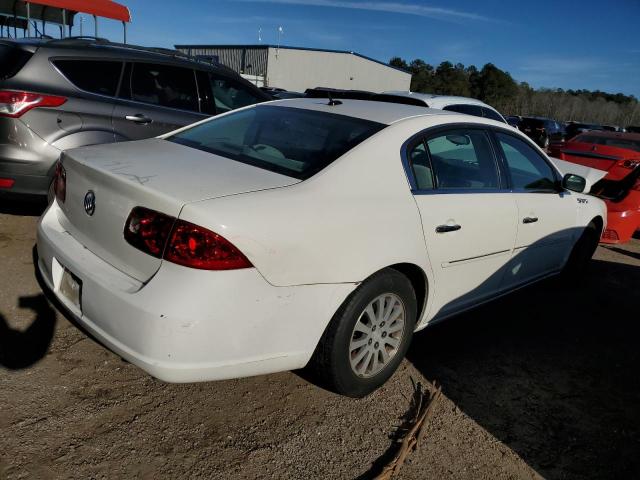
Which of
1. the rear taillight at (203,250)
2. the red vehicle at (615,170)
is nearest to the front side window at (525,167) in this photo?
the rear taillight at (203,250)

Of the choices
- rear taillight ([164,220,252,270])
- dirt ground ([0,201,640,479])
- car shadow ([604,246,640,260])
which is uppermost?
rear taillight ([164,220,252,270])

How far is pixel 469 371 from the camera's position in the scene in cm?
312

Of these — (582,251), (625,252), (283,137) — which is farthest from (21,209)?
(625,252)

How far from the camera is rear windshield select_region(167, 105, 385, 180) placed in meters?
2.57

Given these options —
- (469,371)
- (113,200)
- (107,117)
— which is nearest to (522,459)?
(469,371)

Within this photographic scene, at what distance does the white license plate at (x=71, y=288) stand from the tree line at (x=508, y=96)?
67409mm

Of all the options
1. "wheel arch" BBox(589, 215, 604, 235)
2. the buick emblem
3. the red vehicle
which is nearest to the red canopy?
the red vehicle

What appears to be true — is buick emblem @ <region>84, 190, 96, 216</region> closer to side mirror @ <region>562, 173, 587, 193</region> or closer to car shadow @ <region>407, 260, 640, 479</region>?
car shadow @ <region>407, 260, 640, 479</region>

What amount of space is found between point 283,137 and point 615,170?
5.72m

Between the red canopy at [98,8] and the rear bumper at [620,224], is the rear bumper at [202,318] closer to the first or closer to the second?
the rear bumper at [620,224]

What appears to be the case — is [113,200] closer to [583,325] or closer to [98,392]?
[98,392]

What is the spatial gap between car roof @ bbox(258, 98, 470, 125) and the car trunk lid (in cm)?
80

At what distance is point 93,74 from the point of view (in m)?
4.55

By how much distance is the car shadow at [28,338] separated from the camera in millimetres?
2629
